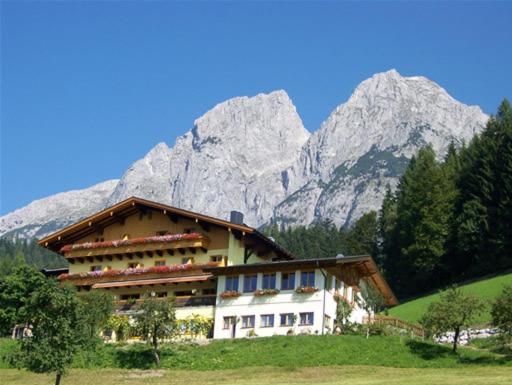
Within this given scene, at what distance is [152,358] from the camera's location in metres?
53.7

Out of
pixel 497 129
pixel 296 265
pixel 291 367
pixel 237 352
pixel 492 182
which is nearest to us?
pixel 291 367

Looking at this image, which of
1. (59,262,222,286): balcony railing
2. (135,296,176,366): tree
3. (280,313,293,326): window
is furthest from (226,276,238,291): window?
(135,296,176,366): tree

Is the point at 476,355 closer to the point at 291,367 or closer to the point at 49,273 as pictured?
the point at 291,367

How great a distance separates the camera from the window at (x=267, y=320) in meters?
61.5

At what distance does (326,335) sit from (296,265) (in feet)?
24.1

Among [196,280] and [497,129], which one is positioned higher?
[497,129]

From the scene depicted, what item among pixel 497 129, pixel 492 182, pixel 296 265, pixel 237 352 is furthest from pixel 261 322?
pixel 497 129

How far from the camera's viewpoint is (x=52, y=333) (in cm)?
4081

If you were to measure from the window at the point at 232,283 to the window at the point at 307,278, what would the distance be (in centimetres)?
515

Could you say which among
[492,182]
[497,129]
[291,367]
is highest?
[497,129]

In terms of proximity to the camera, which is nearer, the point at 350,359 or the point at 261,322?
the point at 350,359

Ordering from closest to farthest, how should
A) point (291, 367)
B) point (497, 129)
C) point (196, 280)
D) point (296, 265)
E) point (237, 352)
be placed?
point (291, 367)
point (237, 352)
point (296, 265)
point (196, 280)
point (497, 129)

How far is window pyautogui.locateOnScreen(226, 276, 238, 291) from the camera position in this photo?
209ft

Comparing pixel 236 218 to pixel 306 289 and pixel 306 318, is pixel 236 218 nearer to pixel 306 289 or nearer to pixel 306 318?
pixel 306 289
